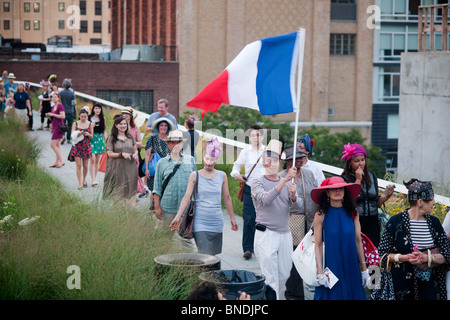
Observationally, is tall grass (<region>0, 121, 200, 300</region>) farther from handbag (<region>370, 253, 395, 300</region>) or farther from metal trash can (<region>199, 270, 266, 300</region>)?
handbag (<region>370, 253, 395, 300</region>)

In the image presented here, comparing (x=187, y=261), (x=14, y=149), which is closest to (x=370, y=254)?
(x=187, y=261)

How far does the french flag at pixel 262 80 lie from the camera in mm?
8344

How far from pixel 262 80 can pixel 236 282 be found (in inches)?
103

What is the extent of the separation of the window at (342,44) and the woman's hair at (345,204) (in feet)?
189

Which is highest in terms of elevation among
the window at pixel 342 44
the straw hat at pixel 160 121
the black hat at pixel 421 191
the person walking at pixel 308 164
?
the window at pixel 342 44

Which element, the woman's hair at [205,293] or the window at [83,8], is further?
the window at [83,8]

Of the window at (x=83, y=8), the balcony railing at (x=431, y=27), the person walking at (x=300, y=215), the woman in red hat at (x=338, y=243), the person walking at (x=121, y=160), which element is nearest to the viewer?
the woman in red hat at (x=338, y=243)

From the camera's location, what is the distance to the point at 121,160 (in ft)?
38.4

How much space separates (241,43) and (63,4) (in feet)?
245

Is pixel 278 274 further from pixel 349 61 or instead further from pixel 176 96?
pixel 349 61

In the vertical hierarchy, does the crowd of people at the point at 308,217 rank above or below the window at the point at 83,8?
below

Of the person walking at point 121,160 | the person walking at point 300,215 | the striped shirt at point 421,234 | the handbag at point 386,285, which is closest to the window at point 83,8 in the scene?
the person walking at point 121,160

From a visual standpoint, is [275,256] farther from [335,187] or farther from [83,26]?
[83,26]

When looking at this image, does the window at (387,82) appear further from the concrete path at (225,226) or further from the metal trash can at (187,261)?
the metal trash can at (187,261)
